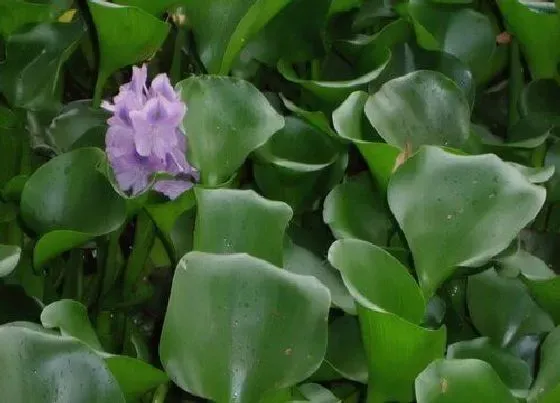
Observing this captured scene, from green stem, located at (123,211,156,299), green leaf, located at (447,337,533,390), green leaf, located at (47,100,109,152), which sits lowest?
green stem, located at (123,211,156,299)

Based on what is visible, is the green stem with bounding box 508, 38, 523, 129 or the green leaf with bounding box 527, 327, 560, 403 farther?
the green stem with bounding box 508, 38, 523, 129

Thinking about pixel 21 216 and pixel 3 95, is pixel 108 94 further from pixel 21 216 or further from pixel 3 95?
pixel 21 216

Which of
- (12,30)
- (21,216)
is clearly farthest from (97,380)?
(12,30)

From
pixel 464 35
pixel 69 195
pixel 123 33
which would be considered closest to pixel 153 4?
pixel 123 33

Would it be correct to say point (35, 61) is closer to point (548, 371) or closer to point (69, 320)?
point (69, 320)

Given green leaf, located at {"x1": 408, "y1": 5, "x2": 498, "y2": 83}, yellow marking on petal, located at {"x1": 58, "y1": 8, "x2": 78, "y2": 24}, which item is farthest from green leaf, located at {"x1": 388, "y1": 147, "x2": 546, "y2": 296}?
yellow marking on petal, located at {"x1": 58, "y1": 8, "x2": 78, "y2": 24}

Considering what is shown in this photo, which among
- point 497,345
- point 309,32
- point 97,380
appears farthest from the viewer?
point 309,32

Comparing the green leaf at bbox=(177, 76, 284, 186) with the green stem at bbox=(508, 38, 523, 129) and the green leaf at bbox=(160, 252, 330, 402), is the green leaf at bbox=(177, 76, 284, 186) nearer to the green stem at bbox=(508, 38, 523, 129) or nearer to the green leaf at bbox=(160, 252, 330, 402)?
the green leaf at bbox=(160, 252, 330, 402)
